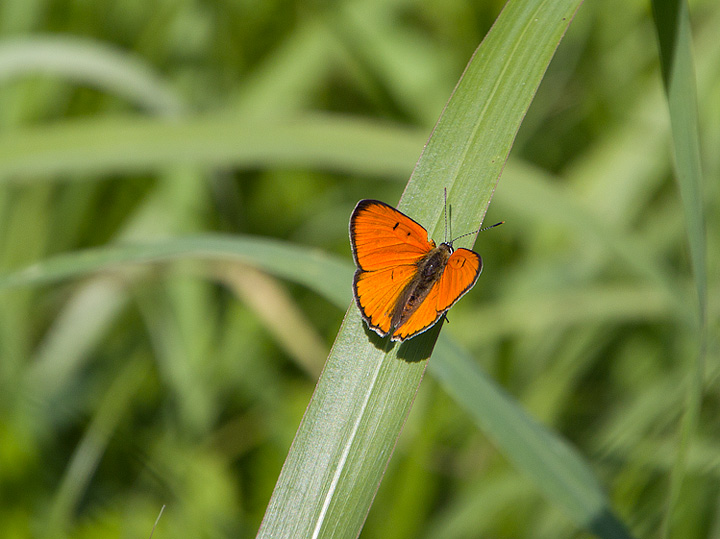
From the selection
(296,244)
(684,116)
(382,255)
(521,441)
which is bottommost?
(296,244)

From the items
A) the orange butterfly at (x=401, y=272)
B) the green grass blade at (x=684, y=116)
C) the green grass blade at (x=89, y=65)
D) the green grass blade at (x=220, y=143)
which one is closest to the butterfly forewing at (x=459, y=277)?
the orange butterfly at (x=401, y=272)

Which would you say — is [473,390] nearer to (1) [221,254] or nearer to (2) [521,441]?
(2) [521,441]

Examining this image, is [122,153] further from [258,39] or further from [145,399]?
[258,39]

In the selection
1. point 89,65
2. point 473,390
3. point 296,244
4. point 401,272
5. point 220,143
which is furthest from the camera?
point 89,65

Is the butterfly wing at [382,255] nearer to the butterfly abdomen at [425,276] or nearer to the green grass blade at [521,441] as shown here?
the butterfly abdomen at [425,276]

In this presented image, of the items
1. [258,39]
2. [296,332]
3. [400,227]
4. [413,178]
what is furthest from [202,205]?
[413,178]

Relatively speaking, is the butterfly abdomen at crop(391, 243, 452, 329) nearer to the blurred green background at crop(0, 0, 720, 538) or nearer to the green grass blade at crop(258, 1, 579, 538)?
the green grass blade at crop(258, 1, 579, 538)

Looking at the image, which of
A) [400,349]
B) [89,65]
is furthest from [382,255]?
[89,65]
